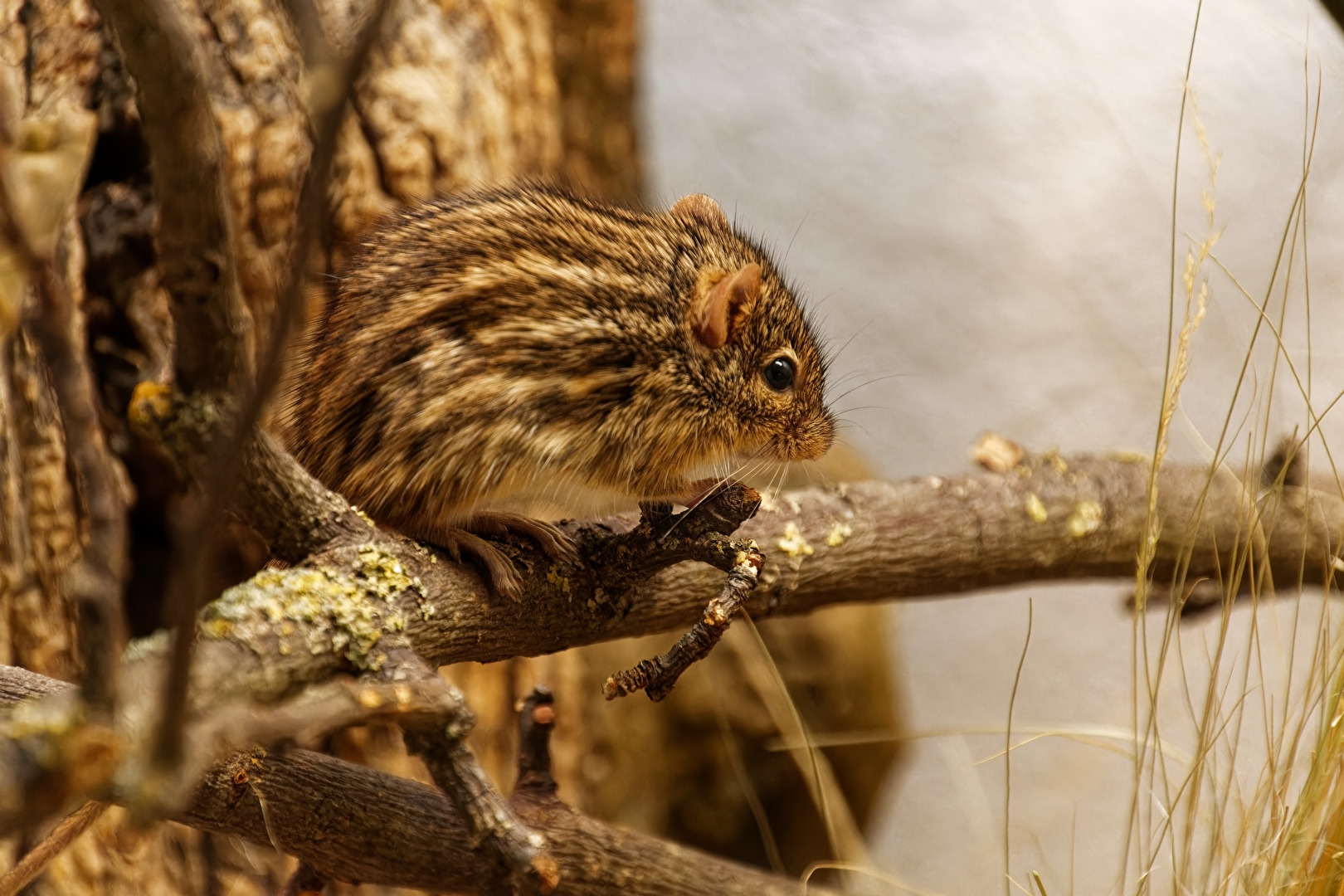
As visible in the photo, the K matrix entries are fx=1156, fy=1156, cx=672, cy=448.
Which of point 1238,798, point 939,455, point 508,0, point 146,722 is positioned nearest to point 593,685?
point 939,455

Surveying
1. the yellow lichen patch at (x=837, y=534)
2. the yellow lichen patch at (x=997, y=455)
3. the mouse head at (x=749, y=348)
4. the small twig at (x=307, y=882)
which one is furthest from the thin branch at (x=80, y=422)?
the yellow lichen patch at (x=997, y=455)

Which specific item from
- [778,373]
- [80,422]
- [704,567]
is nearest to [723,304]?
[778,373]

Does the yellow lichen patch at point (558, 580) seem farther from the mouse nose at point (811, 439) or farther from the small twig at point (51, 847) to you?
the small twig at point (51, 847)

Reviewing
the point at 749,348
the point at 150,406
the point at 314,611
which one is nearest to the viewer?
the point at 150,406

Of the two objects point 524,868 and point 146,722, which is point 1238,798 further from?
point 146,722

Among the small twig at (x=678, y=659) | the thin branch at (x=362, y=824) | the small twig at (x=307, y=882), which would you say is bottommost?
the small twig at (x=307, y=882)

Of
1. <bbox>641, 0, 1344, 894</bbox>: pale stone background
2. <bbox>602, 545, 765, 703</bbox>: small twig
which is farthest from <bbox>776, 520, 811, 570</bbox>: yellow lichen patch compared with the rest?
<bbox>641, 0, 1344, 894</bbox>: pale stone background

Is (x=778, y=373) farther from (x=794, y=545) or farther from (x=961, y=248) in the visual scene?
(x=961, y=248)
